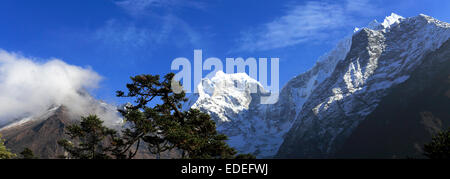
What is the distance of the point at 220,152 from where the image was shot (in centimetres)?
3030

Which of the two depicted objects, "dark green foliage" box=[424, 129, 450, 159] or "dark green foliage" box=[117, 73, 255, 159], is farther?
"dark green foliage" box=[424, 129, 450, 159]

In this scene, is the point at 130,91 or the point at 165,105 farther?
the point at 165,105

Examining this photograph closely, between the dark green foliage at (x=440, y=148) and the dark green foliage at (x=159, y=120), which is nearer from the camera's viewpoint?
the dark green foliage at (x=159, y=120)

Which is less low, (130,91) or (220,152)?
(130,91)

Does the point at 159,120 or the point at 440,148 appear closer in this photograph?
the point at 159,120
